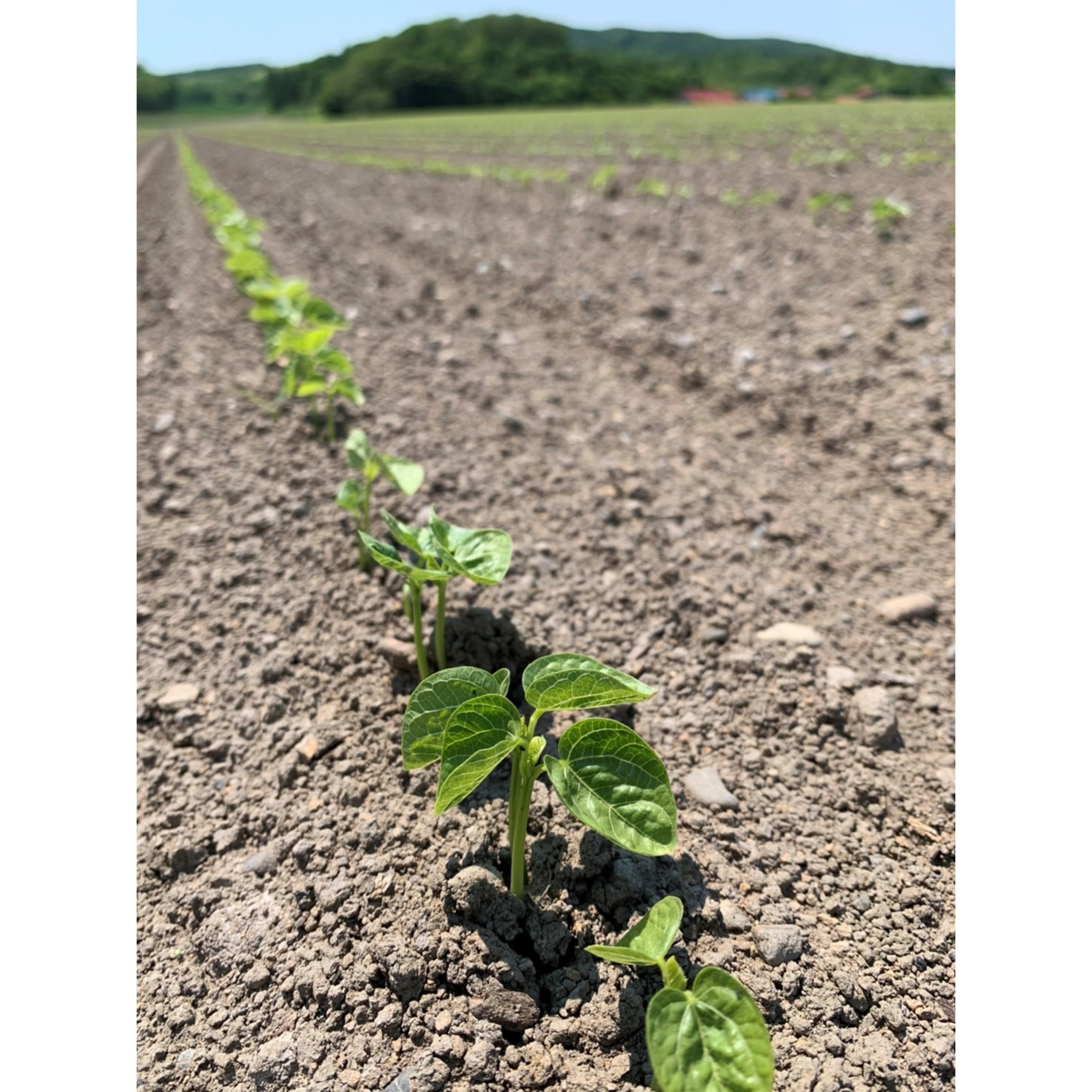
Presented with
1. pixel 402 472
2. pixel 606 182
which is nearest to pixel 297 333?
pixel 402 472

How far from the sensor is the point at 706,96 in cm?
4925

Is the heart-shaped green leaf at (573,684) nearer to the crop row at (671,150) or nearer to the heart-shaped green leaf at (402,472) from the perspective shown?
the heart-shaped green leaf at (402,472)

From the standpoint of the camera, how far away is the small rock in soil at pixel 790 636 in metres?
2.31

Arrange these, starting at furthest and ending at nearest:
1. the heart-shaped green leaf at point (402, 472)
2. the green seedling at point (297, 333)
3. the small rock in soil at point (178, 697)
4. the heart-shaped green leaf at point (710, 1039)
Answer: the green seedling at point (297, 333), the heart-shaped green leaf at point (402, 472), the small rock in soil at point (178, 697), the heart-shaped green leaf at point (710, 1039)

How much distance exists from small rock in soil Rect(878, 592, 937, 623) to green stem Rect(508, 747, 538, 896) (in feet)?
5.10

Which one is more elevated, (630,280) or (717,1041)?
(630,280)

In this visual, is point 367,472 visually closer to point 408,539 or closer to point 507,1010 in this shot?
point 408,539

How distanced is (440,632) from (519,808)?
585 millimetres

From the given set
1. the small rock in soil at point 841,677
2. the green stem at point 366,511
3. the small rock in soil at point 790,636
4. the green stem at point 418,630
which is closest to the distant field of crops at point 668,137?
the small rock in soil at point 790,636

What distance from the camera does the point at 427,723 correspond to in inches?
56.3

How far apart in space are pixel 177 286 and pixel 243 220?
1766 mm

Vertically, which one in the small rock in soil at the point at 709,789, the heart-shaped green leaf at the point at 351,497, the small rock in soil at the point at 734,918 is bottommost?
the small rock in soil at the point at 734,918

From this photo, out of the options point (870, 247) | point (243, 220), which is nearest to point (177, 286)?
point (243, 220)

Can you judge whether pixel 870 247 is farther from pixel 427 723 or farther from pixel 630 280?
pixel 427 723
